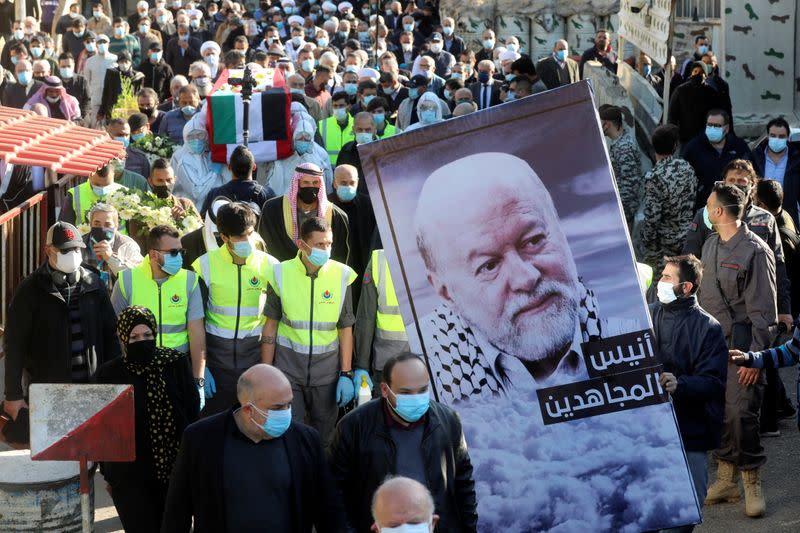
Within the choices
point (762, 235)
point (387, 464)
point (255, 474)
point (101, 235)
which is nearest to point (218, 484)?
point (255, 474)

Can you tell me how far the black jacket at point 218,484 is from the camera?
6020 millimetres

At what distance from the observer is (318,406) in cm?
867

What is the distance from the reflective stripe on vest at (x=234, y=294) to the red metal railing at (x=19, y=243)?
2.62 metres

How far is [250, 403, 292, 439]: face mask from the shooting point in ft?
19.7

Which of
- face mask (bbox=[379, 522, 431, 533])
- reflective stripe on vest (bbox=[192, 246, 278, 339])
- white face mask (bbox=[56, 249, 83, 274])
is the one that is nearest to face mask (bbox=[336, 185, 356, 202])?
reflective stripe on vest (bbox=[192, 246, 278, 339])

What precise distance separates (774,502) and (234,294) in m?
3.51

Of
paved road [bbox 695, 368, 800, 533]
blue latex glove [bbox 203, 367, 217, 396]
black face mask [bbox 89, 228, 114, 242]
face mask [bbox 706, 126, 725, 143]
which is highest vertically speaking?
face mask [bbox 706, 126, 725, 143]

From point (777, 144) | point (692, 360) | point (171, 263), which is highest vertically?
point (777, 144)

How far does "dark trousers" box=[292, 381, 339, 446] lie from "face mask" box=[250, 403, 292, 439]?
8.30 feet

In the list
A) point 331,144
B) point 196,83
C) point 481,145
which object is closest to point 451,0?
point 196,83

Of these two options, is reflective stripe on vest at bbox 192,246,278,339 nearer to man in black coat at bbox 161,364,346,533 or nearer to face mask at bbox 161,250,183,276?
face mask at bbox 161,250,183,276

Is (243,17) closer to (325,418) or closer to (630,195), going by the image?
(630,195)

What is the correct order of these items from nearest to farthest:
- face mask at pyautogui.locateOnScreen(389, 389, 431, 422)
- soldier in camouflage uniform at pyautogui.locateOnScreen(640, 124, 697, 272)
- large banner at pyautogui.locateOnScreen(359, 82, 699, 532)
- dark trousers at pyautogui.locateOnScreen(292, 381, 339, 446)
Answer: face mask at pyautogui.locateOnScreen(389, 389, 431, 422), large banner at pyautogui.locateOnScreen(359, 82, 699, 532), dark trousers at pyautogui.locateOnScreen(292, 381, 339, 446), soldier in camouflage uniform at pyautogui.locateOnScreen(640, 124, 697, 272)

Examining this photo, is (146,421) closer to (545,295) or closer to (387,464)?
(387,464)
